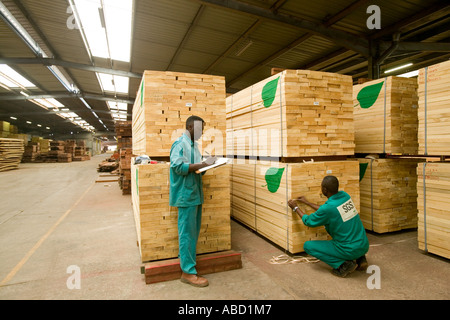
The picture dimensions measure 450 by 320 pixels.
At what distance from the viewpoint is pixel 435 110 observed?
161 inches

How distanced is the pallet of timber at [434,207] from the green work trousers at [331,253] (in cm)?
145

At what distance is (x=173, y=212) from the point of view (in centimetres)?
393

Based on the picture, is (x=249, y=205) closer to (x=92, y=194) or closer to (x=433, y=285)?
(x=433, y=285)

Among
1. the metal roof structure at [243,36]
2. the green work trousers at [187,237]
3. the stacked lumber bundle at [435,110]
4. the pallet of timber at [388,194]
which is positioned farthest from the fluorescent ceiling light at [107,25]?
the pallet of timber at [388,194]

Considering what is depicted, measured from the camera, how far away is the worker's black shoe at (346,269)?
3.54 metres

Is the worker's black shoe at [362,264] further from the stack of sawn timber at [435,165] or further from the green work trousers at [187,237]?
the green work trousers at [187,237]

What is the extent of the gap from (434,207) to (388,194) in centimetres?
105

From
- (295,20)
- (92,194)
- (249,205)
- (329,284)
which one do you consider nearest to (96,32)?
(92,194)

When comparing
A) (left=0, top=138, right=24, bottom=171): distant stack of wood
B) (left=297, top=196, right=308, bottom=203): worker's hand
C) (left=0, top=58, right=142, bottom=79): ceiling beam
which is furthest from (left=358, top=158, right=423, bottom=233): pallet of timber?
(left=0, top=138, right=24, bottom=171): distant stack of wood

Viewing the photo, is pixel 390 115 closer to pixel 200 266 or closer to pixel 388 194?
pixel 388 194

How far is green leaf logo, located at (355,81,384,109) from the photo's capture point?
5250 mm

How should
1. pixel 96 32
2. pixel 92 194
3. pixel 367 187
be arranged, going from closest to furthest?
pixel 367 187 → pixel 96 32 → pixel 92 194
